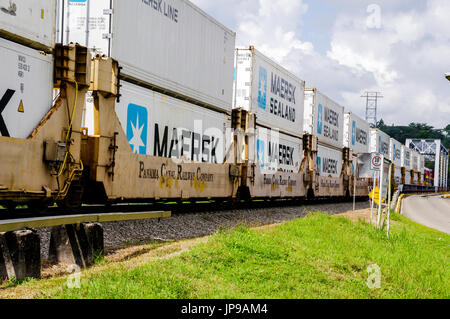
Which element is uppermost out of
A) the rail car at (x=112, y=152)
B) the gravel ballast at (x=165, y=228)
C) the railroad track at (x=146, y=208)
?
the rail car at (x=112, y=152)

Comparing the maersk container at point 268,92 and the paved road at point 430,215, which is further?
the paved road at point 430,215

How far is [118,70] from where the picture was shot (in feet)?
30.9

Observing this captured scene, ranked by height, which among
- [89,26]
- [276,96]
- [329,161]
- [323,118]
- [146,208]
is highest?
[276,96]

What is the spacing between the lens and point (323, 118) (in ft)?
80.6

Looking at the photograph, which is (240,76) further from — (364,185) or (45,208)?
(364,185)

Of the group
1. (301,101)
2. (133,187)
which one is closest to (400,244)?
(133,187)

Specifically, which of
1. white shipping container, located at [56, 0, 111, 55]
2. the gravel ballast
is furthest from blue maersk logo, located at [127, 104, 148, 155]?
the gravel ballast

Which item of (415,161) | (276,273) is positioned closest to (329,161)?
(276,273)

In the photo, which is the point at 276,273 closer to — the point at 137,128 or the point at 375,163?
Result: the point at 137,128

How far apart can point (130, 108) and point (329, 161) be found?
17.5m

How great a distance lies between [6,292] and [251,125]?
38.2 ft

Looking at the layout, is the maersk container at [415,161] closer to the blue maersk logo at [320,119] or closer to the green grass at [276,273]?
the blue maersk logo at [320,119]

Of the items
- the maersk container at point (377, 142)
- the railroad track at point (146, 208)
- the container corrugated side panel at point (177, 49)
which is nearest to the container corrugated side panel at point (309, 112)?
the railroad track at point (146, 208)

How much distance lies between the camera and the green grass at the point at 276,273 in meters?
4.69
